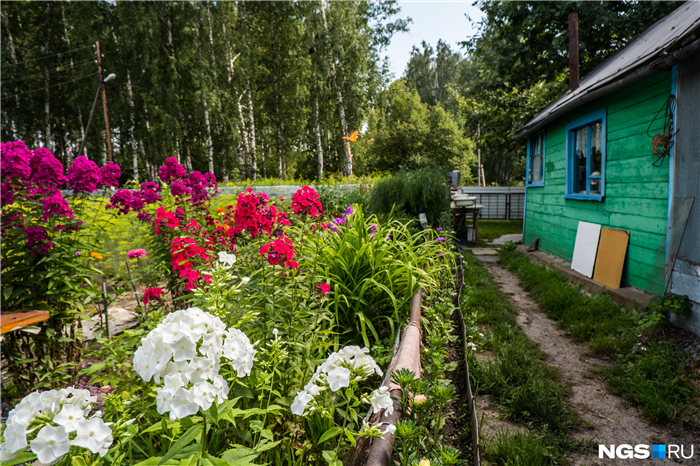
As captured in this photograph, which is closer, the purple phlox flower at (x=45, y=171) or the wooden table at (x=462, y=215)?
the purple phlox flower at (x=45, y=171)

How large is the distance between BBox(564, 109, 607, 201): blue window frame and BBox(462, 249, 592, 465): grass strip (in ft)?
8.59

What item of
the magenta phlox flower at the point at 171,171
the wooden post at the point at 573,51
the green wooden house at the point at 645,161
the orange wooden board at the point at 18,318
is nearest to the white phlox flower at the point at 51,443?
the orange wooden board at the point at 18,318

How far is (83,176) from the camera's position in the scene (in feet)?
7.58

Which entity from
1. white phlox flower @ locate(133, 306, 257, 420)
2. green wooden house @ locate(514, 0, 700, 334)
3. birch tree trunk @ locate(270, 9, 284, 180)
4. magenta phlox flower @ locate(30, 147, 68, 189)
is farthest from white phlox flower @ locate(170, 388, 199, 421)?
birch tree trunk @ locate(270, 9, 284, 180)

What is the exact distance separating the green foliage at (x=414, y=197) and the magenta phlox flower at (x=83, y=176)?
3.66 metres

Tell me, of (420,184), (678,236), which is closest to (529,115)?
(420,184)

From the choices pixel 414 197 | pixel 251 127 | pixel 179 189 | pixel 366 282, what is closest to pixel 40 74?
pixel 251 127

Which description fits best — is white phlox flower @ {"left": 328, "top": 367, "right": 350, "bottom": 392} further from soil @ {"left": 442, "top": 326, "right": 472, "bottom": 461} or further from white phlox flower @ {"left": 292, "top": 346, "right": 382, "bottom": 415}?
soil @ {"left": 442, "top": 326, "right": 472, "bottom": 461}

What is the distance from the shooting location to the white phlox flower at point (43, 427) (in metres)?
0.67

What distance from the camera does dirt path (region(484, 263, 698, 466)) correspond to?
194 centimetres

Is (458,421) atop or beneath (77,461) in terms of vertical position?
beneath

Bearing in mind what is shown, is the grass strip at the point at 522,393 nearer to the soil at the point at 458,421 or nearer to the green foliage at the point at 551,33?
the soil at the point at 458,421

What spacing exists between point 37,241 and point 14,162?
497 millimetres

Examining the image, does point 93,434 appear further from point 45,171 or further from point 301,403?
point 45,171
